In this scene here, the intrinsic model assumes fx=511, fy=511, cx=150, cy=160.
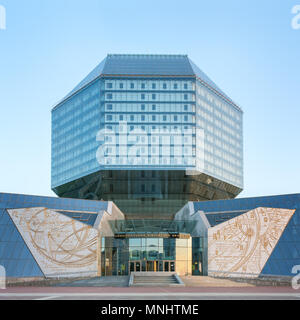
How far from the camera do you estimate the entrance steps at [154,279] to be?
53.3 meters

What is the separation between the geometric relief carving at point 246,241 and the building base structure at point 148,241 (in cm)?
12

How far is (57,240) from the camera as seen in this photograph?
199 ft

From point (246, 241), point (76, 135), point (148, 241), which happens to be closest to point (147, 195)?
point (76, 135)

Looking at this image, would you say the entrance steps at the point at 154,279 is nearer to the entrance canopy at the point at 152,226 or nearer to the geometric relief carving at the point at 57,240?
the geometric relief carving at the point at 57,240

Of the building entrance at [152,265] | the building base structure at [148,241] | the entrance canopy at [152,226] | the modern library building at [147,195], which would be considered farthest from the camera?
the entrance canopy at [152,226]

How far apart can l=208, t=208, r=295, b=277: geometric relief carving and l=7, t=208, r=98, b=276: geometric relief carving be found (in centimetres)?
1505

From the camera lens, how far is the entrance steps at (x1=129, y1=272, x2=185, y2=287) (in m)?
53.3

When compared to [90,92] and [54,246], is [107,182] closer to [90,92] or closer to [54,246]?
[90,92]

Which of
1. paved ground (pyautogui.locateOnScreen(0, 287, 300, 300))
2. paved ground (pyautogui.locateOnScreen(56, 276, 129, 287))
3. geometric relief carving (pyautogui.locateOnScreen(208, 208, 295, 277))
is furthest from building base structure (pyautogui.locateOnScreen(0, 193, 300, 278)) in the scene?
paved ground (pyautogui.locateOnScreen(0, 287, 300, 300))

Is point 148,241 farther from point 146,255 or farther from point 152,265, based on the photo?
point 152,265

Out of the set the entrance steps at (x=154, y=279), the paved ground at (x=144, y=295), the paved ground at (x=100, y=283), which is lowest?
the paved ground at (x=100, y=283)

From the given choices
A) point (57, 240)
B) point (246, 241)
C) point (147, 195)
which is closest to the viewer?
point (57, 240)

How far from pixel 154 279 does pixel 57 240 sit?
12671 mm

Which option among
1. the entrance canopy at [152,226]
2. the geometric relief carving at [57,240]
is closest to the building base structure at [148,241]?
the geometric relief carving at [57,240]
